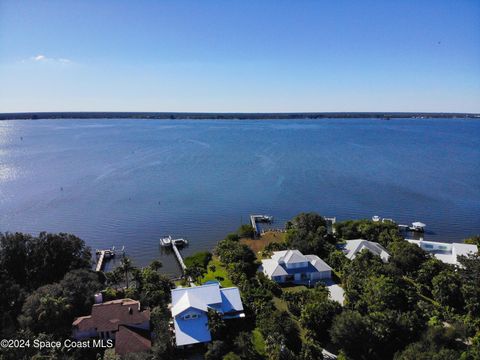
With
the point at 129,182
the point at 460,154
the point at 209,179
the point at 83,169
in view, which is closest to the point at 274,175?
the point at 209,179

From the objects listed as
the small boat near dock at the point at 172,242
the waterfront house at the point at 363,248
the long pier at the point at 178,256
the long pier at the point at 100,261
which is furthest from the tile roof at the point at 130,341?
the waterfront house at the point at 363,248

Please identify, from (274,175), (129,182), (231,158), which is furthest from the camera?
(231,158)

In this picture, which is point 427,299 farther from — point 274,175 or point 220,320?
point 274,175

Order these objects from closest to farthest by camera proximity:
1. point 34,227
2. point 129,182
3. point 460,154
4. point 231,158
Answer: point 34,227 → point 129,182 → point 231,158 → point 460,154

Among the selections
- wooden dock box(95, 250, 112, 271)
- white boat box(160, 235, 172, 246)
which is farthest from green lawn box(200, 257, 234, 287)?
wooden dock box(95, 250, 112, 271)

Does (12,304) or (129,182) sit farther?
(129,182)

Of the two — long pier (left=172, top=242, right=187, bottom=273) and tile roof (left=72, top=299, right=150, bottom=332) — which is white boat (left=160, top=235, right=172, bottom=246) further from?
tile roof (left=72, top=299, right=150, bottom=332)

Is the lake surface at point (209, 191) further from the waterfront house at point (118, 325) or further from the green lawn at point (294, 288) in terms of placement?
the green lawn at point (294, 288)
